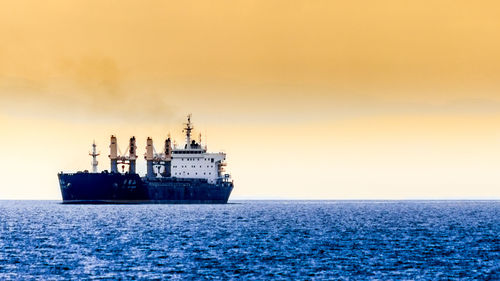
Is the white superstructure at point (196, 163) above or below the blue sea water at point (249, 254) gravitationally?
above

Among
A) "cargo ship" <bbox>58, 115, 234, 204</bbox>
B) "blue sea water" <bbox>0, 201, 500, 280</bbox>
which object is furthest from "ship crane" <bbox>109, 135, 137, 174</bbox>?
"blue sea water" <bbox>0, 201, 500, 280</bbox>

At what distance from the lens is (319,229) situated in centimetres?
9325

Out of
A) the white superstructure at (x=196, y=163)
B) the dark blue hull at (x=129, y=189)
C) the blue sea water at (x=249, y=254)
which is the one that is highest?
the white superstructure at (x=196, y=163)

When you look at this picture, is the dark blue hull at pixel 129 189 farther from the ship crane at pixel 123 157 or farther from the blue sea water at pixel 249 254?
the blue sea water at pixel 249 254

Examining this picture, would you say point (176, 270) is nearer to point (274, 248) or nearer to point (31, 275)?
point (31, 275)

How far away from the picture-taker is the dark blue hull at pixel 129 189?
543ft

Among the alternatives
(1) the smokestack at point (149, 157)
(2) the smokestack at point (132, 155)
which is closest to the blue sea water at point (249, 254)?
(2) the smokestack at point (132, 155)

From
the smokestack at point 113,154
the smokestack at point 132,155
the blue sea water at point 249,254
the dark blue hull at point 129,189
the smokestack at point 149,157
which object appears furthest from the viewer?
the smokestack at point 149,157

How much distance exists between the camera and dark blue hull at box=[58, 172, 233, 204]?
543 feet

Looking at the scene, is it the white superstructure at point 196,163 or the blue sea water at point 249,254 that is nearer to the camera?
the blue sea water at point 249,254

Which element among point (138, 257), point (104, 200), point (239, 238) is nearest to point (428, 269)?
point (138, 257)

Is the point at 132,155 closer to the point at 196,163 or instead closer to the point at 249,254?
the point at 196,163

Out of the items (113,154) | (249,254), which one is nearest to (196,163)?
(113,154)

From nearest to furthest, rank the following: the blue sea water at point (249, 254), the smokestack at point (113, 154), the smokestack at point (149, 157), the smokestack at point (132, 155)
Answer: the blue sea water at point (249, 254) < the smokestack at point (113, 154) < the smokestack at point (132, 155) < the smokestack at point (149, 157)
